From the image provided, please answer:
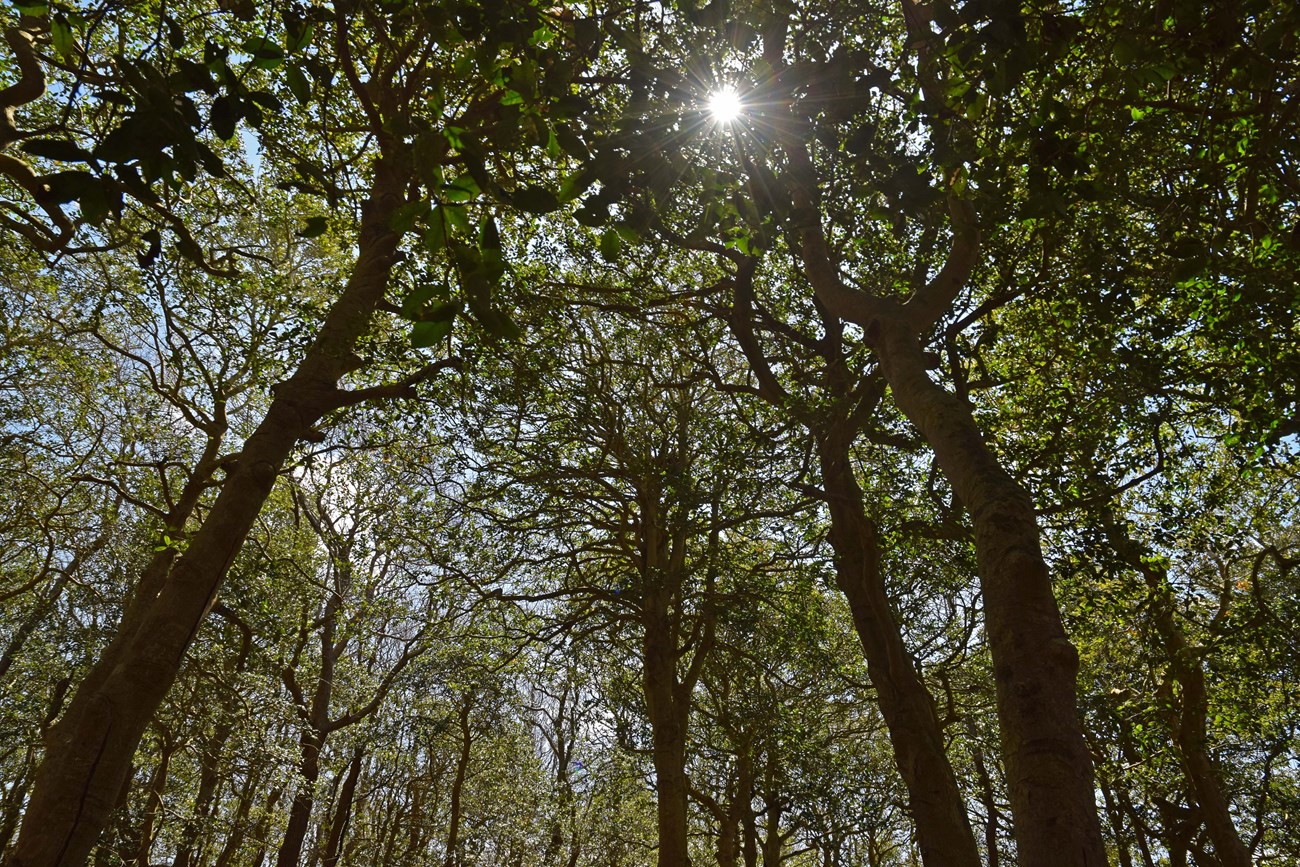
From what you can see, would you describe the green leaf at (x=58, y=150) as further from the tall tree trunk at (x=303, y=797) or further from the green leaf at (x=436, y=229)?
the tall tree trunk at (x=303, y=797)

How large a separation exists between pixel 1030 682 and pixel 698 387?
10415mm

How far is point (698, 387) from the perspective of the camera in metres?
12.7

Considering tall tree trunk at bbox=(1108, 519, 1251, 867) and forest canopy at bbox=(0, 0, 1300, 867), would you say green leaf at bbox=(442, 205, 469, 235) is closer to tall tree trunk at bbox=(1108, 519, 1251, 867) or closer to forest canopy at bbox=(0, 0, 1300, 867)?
forest canopy at bbox=(0, 0, 1300, 867)

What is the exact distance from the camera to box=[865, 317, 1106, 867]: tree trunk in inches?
86.9

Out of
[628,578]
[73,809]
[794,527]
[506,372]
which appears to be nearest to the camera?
[73,809]

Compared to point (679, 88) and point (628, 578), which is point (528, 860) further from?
point (679, 88)

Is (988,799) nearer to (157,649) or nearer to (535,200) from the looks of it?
(157,649)

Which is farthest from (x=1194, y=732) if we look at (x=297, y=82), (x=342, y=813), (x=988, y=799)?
(x=342, y=813)

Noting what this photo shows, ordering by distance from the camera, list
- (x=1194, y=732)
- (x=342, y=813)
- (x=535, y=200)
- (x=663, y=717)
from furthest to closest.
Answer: (x=342, y=813) < (x=663, y=717) < (x=1194, y=732) < (x=535, y=200)

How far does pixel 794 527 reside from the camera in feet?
34.9

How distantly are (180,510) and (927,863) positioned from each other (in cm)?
924

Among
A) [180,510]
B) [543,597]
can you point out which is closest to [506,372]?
[543,597]

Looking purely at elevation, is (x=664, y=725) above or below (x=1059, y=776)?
above

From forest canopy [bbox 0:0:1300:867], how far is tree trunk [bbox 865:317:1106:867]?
1 centimetres
